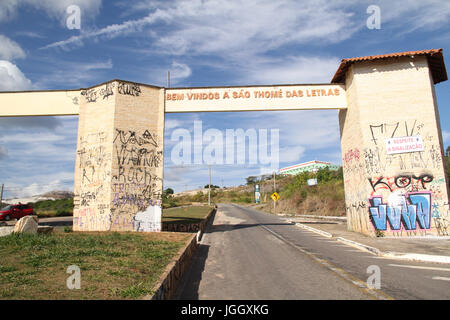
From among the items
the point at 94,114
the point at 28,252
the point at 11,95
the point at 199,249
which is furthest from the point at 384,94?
the point at 11,95

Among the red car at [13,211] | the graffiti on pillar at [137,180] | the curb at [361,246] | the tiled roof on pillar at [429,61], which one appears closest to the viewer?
the curb at [361,246]

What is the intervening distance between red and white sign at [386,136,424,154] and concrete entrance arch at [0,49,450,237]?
45 millimetres

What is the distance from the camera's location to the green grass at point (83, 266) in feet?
16.0

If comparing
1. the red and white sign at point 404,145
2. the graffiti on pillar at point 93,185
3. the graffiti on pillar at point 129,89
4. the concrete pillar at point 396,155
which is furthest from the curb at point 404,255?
the graffiti on pillar at point 129,89

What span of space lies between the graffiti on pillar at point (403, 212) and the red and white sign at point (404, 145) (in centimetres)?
214

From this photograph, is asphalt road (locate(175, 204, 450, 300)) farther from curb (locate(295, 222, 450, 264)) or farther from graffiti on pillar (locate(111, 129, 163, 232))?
graffiti on pillar (locate(111, 129, 163, 232))

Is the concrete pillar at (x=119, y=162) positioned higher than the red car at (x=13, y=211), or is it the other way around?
the concrete pillar at (x=119, y=162)

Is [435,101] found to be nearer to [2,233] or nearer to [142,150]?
[142,150]

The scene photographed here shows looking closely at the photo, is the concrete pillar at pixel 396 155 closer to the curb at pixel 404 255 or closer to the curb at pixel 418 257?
the curb at pixel 404 255

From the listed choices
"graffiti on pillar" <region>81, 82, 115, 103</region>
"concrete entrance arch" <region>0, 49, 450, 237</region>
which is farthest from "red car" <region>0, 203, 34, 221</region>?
"graffiti on pillar" <region>81, 82, 115, 103</region>

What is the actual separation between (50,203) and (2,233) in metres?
55.0

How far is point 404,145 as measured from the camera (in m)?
13.9

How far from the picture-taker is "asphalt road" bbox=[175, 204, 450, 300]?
5328 millimetres

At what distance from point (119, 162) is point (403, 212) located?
13996mm
